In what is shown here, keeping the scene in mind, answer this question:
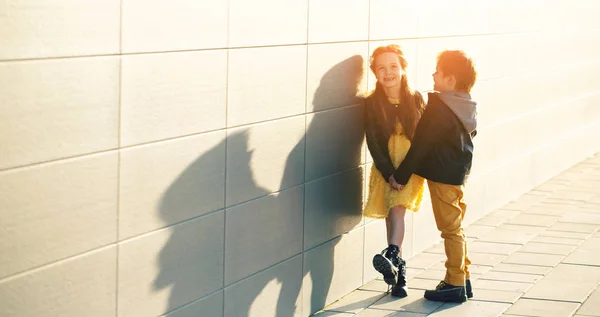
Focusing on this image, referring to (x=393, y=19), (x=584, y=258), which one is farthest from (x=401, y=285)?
(x=584, y=258)

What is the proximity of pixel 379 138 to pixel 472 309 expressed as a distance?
1.23m

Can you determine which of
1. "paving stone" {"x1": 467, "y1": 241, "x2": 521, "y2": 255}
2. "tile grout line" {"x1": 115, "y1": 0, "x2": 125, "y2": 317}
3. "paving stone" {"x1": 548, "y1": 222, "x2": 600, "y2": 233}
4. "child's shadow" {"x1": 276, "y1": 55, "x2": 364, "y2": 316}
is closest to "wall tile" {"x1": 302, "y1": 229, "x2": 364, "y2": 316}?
"child's shadow" {"x1": 276, "y1": 55, "x2": 364, "y2": 316}

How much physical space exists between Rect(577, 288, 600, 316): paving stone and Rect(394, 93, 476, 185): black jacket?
1.11 metres

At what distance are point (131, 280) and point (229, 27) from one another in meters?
1.41

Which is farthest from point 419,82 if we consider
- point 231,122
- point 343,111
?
point 231,122

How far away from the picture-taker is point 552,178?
1263 cm

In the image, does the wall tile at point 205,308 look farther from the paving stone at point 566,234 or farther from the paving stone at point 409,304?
the paving stone at point 566,234

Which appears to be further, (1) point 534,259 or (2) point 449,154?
(1) point 534,259

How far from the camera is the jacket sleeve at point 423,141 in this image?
22.7 feet

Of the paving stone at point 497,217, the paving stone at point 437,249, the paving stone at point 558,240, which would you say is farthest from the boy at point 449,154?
the paving stone at point 497,217

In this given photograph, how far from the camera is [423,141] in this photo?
6934 millimetres

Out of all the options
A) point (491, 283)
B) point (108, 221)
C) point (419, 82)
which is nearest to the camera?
point (108, 221)

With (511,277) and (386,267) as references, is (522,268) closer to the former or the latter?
(511,277)

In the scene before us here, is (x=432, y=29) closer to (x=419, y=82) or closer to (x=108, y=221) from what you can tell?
(x=419, y=82)
